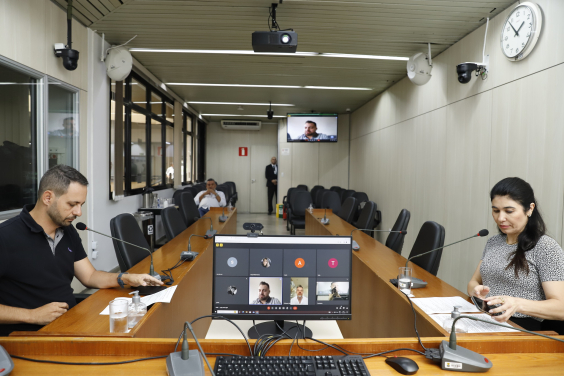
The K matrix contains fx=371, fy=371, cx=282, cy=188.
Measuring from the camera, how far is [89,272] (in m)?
2.14

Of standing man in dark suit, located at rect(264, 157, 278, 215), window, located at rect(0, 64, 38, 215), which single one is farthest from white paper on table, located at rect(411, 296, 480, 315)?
standing man in dark suit, located at rect(264, 157, 278, 215)

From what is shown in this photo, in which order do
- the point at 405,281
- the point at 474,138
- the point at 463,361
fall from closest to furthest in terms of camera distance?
the point at 463,361, the point at 405,281, the point at 474,138

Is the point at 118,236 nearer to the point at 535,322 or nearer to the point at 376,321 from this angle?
the point at 376,321

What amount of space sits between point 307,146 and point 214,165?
350 centimetres

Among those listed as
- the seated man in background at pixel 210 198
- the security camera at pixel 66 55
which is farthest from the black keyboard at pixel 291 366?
Result: the seated man in background at pixel 210 198

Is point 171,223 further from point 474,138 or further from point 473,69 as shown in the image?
point 473,69

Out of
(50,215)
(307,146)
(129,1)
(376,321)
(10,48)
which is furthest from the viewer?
(307,146)

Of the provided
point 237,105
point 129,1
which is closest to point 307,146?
point 237,105

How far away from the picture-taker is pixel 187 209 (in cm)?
523

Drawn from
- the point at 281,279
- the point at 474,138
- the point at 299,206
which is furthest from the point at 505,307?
the point at 299,206

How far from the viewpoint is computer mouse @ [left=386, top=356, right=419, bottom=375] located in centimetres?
123

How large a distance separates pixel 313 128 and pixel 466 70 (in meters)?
5.56

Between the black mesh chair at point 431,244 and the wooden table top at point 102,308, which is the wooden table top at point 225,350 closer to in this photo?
the wooden table top at point 102,308

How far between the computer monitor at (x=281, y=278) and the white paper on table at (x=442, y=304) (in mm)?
530
